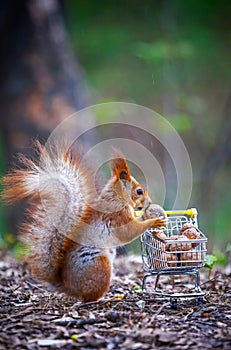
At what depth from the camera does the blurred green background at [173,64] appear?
7461mm

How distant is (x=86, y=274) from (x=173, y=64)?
15.0 feet

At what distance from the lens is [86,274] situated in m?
3.05

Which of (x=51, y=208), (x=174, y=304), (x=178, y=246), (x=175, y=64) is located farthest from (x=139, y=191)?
(x=175, y=64)

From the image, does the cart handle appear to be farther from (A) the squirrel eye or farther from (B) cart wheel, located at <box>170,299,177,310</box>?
(B) cart wheel, located at <box>170,299,177,310</box>

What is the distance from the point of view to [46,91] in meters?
6.35

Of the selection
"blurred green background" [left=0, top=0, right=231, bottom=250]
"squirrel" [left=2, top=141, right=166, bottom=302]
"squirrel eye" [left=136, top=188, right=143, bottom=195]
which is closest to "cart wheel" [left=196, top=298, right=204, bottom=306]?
"squirrel" [left=2, top=141, right=166, bottom=302]

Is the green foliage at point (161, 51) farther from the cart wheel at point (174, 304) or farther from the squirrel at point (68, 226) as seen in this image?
the cart wheel at point (174, 304)

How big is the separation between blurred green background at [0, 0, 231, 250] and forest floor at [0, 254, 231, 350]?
3.95 metres

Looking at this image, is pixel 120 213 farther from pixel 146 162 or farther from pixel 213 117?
pixel 213 117

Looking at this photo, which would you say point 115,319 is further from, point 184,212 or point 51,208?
point 184,212

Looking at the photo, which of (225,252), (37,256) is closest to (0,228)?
(225,252)

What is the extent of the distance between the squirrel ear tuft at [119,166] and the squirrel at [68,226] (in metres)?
0.15

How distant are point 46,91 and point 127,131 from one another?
1448 mm

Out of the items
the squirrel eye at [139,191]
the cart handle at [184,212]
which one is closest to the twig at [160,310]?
the cart handle at [184,212]
